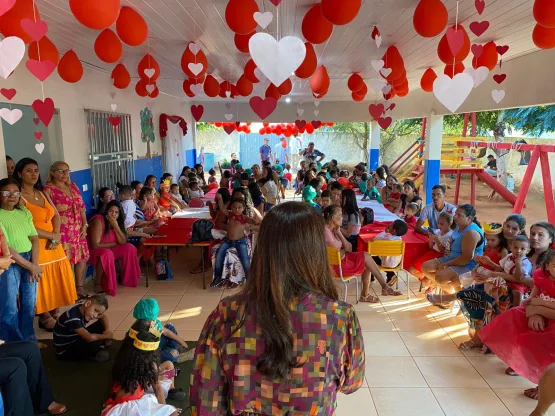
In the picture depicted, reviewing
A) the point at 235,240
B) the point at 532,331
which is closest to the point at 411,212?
the point at 235,240

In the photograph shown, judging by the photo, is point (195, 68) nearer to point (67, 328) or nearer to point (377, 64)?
point (377, 64)

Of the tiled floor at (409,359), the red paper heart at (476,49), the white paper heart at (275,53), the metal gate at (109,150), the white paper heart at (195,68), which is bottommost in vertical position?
the tiled floor at (409,359)

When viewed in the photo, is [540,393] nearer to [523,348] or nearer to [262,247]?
[523,348]

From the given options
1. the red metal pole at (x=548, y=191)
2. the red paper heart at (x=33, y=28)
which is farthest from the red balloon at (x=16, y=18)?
the red metal pole at (x=548, y=191)

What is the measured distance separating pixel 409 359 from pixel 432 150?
22.9 ft

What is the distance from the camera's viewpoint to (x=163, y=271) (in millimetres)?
5488

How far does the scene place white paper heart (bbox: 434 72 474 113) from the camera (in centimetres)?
272

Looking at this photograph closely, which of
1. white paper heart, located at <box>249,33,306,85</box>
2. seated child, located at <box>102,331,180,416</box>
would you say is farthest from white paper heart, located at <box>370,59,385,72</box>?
seated child, located at <box>102,331,180,416</box>

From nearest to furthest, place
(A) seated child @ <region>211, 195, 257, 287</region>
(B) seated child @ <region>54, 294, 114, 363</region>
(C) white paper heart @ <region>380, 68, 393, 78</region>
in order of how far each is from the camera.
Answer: (B) seated child @ <region>54, 294, 114, 363</region>
(C) white paper heart @ <region>380, 68, 393, 78</region>
(A) seated child @ <region>211, 195, 257, 287</region>

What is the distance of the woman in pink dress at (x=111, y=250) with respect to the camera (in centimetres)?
491

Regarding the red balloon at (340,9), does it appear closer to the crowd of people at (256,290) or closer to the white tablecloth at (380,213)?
the crowd of people at (256,290)

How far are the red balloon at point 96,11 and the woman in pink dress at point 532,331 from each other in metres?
3.01

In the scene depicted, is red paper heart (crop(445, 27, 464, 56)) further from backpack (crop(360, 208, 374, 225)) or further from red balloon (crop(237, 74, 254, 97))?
backpack (crop(360, 208, 374, 225))

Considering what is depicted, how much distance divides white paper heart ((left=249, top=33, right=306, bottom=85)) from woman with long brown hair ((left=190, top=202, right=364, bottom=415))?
128cm
